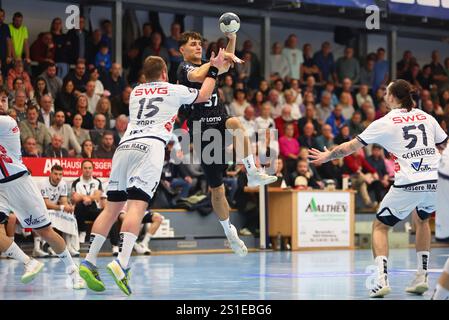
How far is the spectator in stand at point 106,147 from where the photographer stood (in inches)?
815

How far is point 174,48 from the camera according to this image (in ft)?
81.1

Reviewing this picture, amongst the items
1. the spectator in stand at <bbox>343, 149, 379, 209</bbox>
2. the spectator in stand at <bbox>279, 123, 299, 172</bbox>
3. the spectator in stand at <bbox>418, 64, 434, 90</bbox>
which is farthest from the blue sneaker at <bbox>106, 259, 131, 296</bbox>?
the spectator in stand at <bbox>418, 64, 434, 90</bbox>

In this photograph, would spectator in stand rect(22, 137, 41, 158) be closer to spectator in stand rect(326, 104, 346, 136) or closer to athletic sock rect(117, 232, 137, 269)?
athletic sock rect(117, 232, 137, 269)

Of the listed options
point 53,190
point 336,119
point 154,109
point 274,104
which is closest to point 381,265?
point 154,109

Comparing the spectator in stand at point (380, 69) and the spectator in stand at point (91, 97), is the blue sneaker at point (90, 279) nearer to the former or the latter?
the spectator in stand at point (91, 97)

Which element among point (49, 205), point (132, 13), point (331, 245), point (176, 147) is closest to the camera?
point (49, 205)

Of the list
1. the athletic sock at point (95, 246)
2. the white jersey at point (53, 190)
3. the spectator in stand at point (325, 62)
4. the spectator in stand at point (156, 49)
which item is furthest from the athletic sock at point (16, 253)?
the spectator in stand at point (325, 62)

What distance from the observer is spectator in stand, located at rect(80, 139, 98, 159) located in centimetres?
2034

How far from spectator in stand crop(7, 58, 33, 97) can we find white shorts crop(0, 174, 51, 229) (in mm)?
9069

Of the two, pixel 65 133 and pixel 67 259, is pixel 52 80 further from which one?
pixel 67 259
